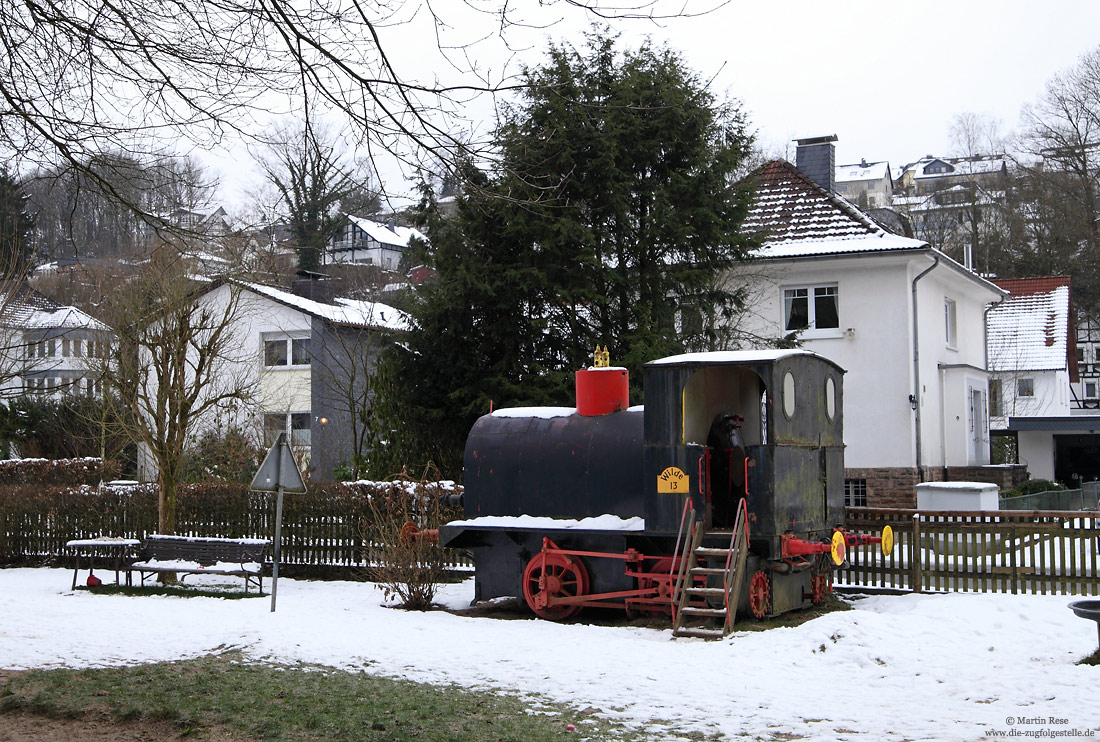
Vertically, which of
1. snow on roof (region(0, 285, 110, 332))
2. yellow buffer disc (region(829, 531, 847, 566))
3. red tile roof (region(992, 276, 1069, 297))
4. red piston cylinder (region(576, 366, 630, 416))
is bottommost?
yellow buffer disc (region(829, 531, 847, 566))

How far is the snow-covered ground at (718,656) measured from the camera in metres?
8.18

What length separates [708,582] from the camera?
511 inches

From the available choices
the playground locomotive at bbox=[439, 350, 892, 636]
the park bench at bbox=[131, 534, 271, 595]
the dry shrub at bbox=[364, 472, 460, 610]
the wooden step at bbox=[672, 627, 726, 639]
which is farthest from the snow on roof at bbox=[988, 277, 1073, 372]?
the wooden step at bbox=[672, 627, 726, 639]

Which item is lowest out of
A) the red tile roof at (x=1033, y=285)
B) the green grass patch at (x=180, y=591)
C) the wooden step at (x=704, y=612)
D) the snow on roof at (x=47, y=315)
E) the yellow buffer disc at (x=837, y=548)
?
the green grass patch at (x=180, y=591)

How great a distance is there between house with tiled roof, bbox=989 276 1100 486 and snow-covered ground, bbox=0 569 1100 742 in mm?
22474

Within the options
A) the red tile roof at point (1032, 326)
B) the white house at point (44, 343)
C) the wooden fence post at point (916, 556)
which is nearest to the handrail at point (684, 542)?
the wooden fence post at point (916, 556)

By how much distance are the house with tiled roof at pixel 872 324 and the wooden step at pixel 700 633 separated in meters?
12.4

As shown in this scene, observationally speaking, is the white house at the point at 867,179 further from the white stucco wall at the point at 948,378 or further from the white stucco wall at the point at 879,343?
the white stucco wall at the point at 879,343

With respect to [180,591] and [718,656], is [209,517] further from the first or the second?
[718,656]

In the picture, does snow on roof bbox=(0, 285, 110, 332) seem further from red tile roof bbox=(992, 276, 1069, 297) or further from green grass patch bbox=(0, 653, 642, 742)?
red tile roof bbox=(992, 276, 1069, 297)

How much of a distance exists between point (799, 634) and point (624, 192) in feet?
37.0

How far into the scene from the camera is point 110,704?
8.45m

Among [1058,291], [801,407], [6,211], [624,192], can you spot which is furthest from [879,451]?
[1058,291]

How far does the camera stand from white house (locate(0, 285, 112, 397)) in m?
21.8
